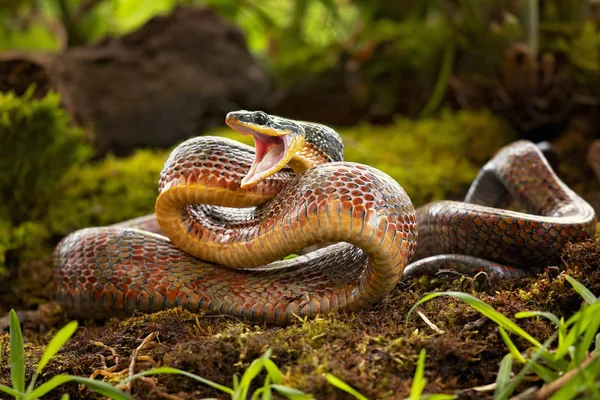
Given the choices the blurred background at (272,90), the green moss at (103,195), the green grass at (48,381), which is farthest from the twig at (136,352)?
the green moss at (103,195)

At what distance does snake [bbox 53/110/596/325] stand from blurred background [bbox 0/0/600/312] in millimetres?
1282

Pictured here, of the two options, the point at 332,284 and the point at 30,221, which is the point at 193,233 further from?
the point at 30,221

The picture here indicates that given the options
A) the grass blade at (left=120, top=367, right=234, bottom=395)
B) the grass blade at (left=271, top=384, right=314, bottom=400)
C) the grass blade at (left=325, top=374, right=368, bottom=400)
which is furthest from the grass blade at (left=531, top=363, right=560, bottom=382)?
the grass blade at (left=120, top=367, right=234, bottom=395)

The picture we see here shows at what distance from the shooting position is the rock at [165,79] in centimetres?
719

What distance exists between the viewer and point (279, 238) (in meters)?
2.67

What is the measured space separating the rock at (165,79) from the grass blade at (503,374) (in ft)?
18.5

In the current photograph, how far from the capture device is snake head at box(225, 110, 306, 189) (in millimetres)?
2631

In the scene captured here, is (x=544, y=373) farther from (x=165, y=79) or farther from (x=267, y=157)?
(x=165, y=79)

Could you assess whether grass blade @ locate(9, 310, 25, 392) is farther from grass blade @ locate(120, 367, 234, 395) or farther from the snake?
the snake

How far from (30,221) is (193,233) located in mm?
2527

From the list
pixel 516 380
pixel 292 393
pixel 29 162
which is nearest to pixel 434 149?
pixel 29 162

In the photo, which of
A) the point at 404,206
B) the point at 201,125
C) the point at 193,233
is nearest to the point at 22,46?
the point at 201,125

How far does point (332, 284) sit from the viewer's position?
285 cm

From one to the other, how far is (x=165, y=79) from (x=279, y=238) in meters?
5.27
